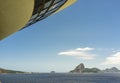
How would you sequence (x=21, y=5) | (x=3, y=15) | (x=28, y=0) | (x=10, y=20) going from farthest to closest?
(x=10, y=20)
(x=3, y=15)
(x=21, y=5)
(x=28, y=0)

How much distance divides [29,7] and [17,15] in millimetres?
1423

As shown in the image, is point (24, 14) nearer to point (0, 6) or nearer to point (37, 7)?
point (37, 7)

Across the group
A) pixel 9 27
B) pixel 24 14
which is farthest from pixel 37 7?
pixel 9 27

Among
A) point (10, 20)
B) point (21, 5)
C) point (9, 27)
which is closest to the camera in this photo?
point (21, 5)

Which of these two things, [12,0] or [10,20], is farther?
[10,20]

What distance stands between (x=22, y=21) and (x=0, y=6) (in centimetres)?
246

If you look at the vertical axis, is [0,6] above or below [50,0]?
below

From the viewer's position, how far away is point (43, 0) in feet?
33.3

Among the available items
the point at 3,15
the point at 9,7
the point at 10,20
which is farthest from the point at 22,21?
the point at 9,7

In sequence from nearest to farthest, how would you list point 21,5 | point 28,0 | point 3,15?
point 28,0, point 21,5, point 3,15

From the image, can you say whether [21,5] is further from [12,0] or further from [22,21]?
[22,21]

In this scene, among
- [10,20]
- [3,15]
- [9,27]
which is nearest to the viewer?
[3,15]

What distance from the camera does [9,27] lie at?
13.1 meters

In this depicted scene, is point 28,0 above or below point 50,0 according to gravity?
below
